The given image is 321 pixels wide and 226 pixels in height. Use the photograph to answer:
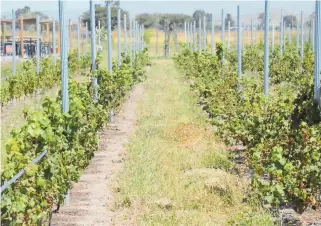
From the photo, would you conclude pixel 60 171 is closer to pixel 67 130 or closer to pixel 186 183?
pixel 67 130

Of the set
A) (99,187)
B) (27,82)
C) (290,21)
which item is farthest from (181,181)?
(290,21)

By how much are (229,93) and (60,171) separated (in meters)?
6.47

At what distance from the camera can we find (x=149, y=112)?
1883cm

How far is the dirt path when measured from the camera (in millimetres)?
8367

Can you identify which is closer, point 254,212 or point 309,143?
point 309,143

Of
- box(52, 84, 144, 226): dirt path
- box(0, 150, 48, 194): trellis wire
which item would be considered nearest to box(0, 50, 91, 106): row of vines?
box(52, 84, 144, 226): dirt path

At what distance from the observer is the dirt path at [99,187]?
8367mm

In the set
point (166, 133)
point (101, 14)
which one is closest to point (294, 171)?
point (166, 133)

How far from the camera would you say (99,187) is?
32.8 feet

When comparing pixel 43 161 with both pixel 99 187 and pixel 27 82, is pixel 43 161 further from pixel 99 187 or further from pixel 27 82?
pixel 27 82

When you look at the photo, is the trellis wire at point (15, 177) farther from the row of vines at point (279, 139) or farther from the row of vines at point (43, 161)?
the row of vines at point (279, 139)

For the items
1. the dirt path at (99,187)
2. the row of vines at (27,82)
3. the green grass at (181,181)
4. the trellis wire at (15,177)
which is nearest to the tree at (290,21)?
the row of vines at (27,82)

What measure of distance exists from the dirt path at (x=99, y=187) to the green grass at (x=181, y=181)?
206 mm

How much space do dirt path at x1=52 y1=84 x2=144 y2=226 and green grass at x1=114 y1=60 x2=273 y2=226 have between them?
0.21m
